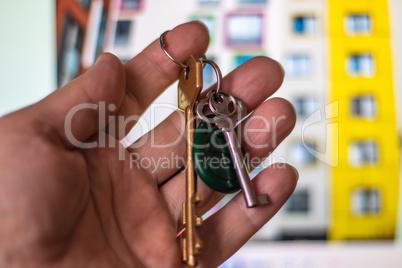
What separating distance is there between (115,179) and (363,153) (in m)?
0.98

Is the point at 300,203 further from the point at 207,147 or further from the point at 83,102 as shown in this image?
the point at 83,102

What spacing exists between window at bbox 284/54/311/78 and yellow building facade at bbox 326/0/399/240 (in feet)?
0.27

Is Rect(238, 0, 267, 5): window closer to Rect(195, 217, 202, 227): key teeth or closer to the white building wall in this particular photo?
the white building wall

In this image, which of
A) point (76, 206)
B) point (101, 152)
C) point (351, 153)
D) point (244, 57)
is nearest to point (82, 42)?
point (244, 57)

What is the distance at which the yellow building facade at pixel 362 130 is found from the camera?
4.42 feet

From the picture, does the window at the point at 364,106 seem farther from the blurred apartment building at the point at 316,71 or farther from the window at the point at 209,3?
the window at the point at 209,3

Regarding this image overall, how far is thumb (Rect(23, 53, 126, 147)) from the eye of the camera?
0.66 m

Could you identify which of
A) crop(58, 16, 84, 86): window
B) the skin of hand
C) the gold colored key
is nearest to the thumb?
→ the skin of hand

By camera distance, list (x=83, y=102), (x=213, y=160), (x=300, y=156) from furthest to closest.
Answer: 1. (x=300, y=156)
2. (x=213, y=160)
3. (x=83, y=102)

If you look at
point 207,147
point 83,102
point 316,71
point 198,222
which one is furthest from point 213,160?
point 316,71

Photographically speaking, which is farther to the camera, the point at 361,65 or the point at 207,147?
the point at 361,65

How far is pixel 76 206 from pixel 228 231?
12.9 inches

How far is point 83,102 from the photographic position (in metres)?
0.68

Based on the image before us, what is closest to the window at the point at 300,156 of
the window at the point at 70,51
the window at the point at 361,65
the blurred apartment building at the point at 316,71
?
the blurred apartment building at the point at 316,71
